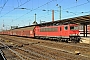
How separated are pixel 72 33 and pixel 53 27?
16.4 ft

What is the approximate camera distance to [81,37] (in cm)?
2605

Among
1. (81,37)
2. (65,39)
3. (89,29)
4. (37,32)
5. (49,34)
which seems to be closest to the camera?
(81,37)

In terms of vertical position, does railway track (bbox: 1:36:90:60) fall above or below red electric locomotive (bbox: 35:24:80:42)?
below

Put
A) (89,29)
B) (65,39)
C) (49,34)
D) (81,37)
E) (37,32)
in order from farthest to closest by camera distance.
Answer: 1. (37,32)
2. (49,34)
3. (89,29)
4. (65,39)
5. (81,37)

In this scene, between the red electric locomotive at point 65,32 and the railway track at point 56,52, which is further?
the red electric locomotive at point 65,32

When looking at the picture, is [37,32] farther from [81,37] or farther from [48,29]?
[81,37]

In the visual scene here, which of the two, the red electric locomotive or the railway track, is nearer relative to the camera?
the railway track

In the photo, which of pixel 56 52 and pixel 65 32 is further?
pixel 65 32

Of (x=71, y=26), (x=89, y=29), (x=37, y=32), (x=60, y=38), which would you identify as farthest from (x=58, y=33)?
(x=37, y=32)

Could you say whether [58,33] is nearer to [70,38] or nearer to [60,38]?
[60,38]

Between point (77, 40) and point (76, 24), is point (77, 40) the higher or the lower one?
the lower one

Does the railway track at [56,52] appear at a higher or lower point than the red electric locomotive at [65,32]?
lower

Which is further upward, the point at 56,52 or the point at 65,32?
the point at 65,32

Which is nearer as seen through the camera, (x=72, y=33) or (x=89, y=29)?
(x=72, y=33)
